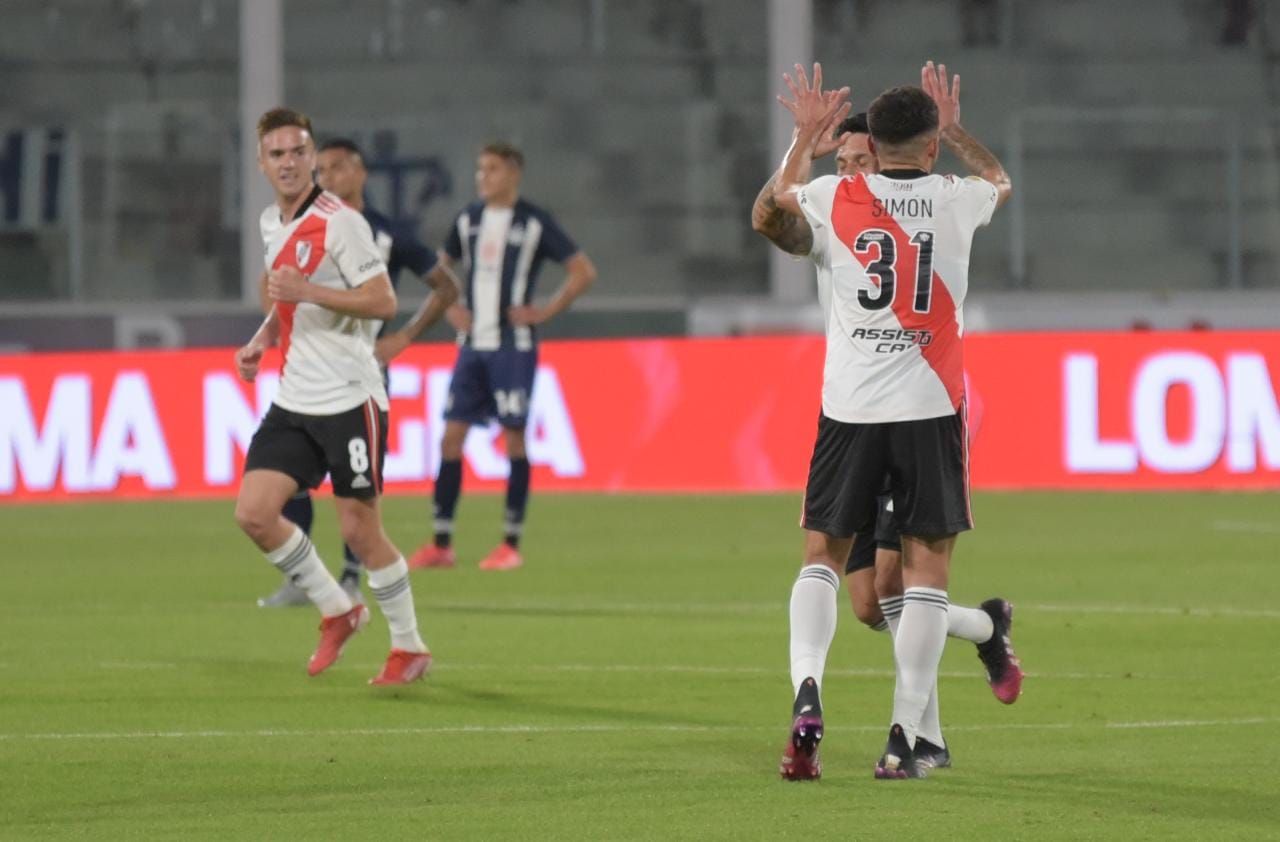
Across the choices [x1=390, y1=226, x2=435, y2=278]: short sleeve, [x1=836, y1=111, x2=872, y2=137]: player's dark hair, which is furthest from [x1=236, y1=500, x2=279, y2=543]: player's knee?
[x1=836, y1=111, x2=872, y2=137]: player's dark hair

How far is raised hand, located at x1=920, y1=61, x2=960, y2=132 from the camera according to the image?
632 cm

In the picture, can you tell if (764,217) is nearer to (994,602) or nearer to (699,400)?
(994,602)

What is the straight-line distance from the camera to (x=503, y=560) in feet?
41.3

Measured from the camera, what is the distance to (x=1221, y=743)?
6.67m

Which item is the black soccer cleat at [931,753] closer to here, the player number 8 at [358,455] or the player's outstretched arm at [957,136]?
the player's outstretched arm at [957,136]

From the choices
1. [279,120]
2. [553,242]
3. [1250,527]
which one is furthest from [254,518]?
[1250,527]

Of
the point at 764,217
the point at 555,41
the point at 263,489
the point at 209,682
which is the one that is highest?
the point at 555,41

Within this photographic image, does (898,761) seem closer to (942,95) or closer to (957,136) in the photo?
(957,136)

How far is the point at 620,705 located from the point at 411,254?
334 cm

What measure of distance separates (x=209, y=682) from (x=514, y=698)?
1.16 meters

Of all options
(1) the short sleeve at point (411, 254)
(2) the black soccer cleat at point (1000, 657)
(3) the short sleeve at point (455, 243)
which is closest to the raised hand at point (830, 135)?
(2) the black soccer cleat at point (1000, 657)

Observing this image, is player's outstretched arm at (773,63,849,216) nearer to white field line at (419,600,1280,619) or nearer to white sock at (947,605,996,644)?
white sock at (947,605,996,644)

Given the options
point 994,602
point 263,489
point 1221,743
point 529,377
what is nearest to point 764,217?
point 994,602

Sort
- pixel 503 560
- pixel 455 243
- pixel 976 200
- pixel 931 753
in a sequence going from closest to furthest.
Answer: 1. pixel 976 200
2. pixel 931 753
3. pixel 503 560
4. pixel 455 243
